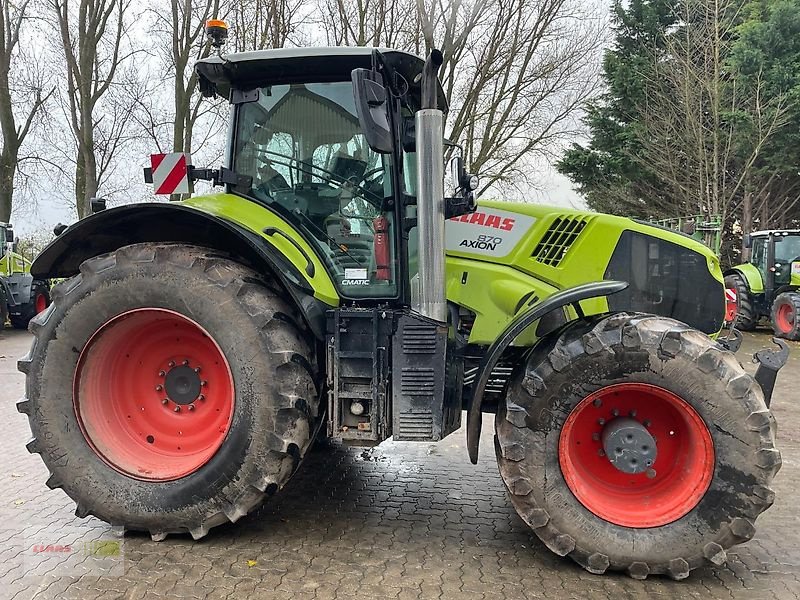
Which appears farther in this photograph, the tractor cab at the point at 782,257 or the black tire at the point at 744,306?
the black tire at the point at 744,306

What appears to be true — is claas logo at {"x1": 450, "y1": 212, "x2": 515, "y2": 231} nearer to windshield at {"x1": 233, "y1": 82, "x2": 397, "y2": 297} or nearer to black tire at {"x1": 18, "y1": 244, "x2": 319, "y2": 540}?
windshield at {"x1": 233, "y1": 82, "x2": 397, "y2": 297}

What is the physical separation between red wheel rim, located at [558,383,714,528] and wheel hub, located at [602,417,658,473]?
84 mm

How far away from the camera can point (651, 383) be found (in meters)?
2.99

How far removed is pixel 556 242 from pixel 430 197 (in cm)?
97

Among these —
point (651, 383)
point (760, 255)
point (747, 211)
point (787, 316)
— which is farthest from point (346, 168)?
point (747, 211)

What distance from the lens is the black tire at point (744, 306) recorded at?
551 inches

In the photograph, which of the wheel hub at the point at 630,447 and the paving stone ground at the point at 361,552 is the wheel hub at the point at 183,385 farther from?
the wheel hub at the point at 630,447

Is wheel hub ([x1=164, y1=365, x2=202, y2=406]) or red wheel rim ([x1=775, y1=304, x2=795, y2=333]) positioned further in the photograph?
red wheel rim ([x1=775, y1=304, x2=795, y2=333])

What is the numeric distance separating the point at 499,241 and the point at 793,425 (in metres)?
4.35

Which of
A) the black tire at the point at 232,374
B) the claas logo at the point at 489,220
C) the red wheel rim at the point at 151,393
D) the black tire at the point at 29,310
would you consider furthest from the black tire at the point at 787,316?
the black tire at the point at 29,310

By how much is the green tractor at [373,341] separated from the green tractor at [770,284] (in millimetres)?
11088

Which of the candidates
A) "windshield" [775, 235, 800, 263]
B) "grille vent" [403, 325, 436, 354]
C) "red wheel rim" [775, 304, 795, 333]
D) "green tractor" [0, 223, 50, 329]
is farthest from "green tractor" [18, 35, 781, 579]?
"green tractor" [0, 223, 50, 329]

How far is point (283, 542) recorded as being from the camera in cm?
333

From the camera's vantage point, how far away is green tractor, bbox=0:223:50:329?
1432 cm
